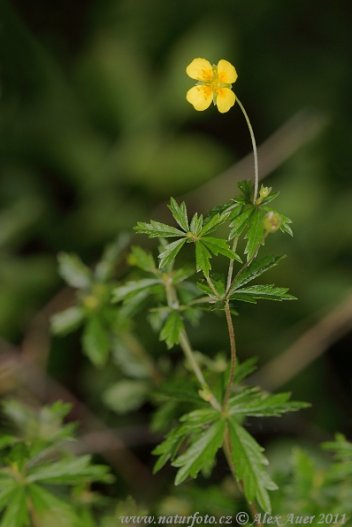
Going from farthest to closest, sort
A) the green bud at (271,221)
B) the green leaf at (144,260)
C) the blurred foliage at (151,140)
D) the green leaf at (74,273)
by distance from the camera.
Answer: the blurred foliage at (151,140), the green leaf at (74,273), the green leaf at (144,260), the green bud at (271,221)

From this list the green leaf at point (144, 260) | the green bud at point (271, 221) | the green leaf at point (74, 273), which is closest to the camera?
the green bud at point (271, 221)

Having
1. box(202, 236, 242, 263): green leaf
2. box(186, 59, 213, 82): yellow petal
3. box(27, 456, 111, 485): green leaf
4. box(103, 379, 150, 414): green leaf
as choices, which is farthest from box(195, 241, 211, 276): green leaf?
box(103, 379, 150, 414): green leaf

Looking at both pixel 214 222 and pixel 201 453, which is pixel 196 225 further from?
pixel 201 453

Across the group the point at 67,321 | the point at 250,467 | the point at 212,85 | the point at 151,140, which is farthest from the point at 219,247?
the point at 151,140

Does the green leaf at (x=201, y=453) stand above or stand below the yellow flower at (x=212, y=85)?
below

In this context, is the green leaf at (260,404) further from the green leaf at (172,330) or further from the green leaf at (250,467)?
the green leaf at (172,330)

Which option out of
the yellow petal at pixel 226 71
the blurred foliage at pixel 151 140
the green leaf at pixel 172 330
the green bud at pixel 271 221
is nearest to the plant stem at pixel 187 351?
the green leaf at pixel 172 330

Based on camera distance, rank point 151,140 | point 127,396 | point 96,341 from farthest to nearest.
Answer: point 151,140 < point 127,396 < point 96,341
